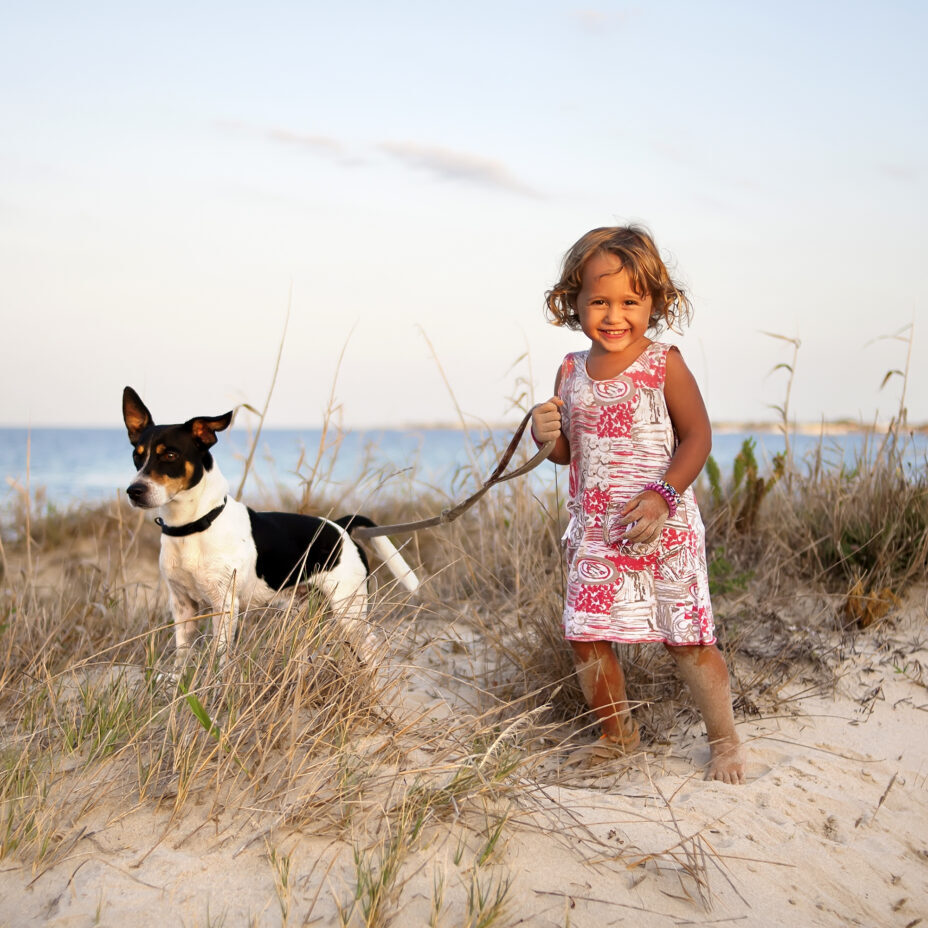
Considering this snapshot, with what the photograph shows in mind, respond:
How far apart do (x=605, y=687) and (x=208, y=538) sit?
169 centimetres

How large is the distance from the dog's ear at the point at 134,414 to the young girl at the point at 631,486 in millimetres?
1699

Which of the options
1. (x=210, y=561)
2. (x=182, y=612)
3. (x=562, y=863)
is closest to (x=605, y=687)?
(x=562, y=863)

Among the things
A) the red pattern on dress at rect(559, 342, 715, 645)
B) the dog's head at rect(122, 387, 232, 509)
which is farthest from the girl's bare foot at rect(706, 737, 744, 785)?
the dog's head at rect(122, 387, 232, 509)

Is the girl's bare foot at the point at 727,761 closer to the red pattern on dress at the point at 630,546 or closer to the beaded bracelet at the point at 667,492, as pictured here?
the red pattern on dress at the point at 630,546

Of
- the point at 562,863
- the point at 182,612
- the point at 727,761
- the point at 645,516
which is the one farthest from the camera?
the point at 182,612

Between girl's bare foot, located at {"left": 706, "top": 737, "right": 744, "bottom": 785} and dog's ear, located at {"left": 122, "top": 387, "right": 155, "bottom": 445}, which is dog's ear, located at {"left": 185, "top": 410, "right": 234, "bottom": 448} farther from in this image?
girl's bare foot, located at {"left": 706, "top": 737, "right": 744, "bottom": 785}

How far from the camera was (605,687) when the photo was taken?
3.13 meters

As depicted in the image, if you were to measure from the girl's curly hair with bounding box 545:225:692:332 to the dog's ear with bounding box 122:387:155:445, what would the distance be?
5.67 feet

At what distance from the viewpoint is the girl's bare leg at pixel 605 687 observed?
3.12m

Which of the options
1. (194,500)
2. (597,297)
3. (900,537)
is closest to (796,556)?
(900,537)

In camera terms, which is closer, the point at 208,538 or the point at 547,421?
the point at 547,421

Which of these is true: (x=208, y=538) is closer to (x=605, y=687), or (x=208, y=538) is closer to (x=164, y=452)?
(x=164, y=452)

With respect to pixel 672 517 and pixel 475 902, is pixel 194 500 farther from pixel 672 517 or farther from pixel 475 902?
pixel 475 902

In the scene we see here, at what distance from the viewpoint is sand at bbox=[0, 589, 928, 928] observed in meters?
2.09
